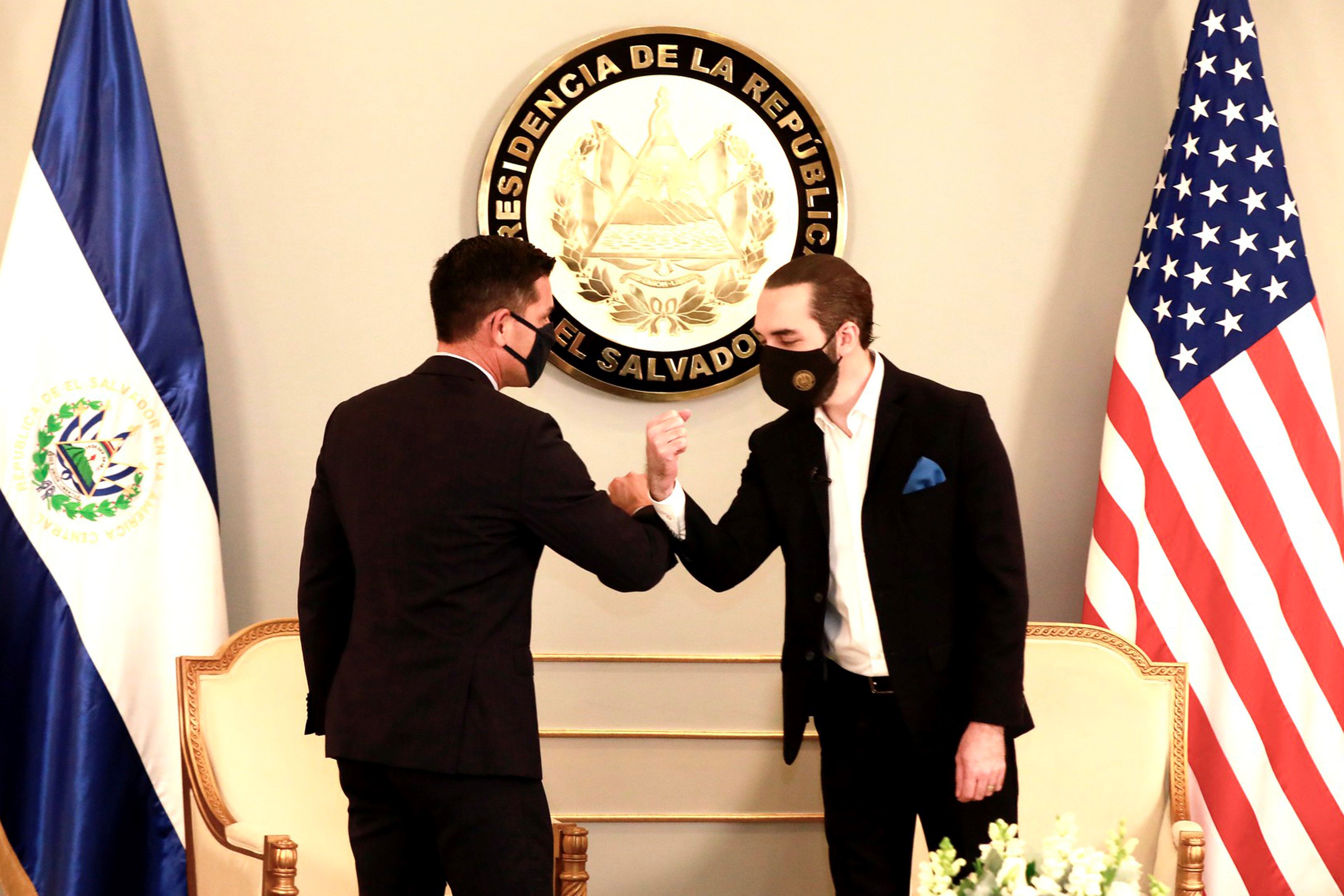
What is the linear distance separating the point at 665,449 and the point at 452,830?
807 mm

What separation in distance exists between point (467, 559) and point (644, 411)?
1.56 metres

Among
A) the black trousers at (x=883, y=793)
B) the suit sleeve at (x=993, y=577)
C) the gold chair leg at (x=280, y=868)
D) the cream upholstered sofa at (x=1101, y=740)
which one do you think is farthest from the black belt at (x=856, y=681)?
the gold chair leg at (x=280, y=868)

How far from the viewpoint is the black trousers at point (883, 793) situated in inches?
91.7

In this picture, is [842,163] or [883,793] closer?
[883,793]

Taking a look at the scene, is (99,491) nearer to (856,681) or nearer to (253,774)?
(253,774)

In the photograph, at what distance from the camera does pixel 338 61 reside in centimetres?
353

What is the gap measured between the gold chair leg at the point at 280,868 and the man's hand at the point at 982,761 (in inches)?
55.9

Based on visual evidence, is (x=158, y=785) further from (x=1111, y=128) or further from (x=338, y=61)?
(x=1111, y=128)

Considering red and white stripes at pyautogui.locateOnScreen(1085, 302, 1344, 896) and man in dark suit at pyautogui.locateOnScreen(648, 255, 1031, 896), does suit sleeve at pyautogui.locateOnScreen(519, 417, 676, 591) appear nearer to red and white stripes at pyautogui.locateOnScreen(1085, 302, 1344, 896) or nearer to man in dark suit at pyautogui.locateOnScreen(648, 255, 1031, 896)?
man in dark suit at pyautogui.locateOnScreen(648, 255, 1031, 896)

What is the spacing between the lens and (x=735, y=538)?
2.59m

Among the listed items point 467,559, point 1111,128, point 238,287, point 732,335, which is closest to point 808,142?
point 732,335

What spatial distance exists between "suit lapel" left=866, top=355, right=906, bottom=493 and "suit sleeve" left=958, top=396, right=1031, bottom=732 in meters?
0.14

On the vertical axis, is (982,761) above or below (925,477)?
below

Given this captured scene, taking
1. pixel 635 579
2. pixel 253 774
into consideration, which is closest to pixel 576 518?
pixel 635 579
